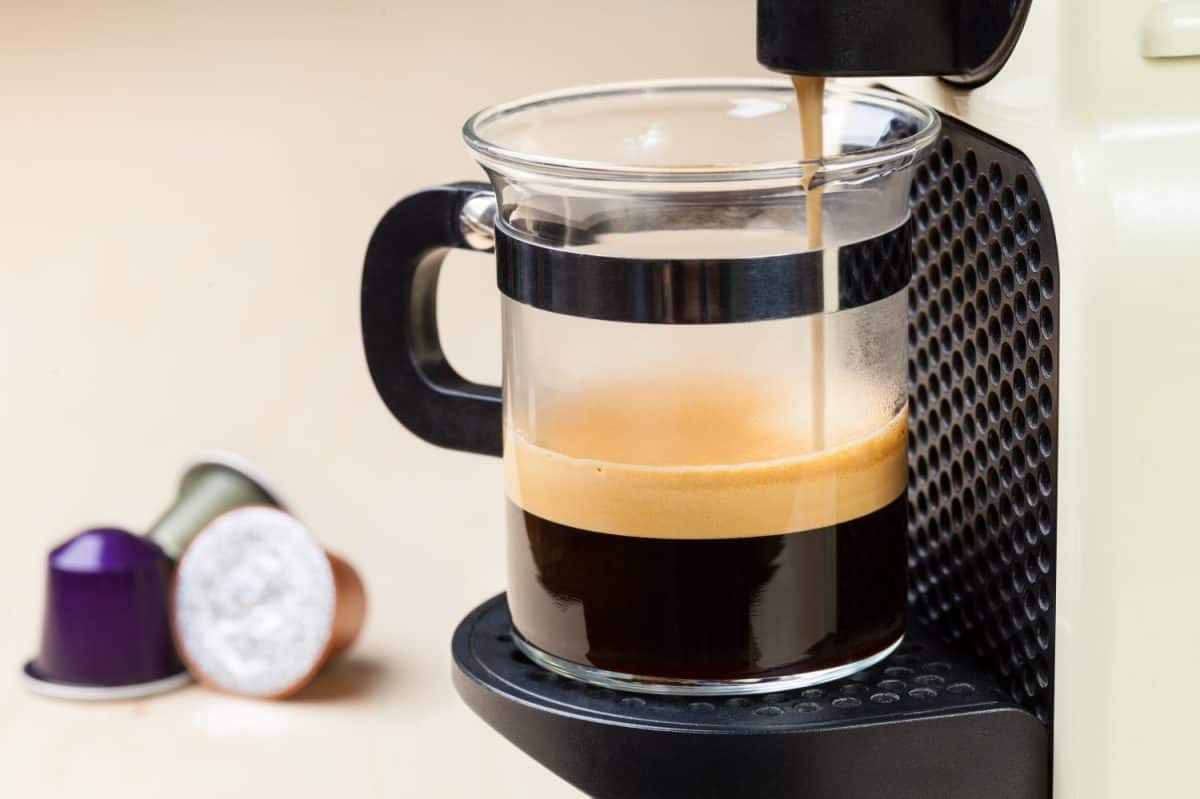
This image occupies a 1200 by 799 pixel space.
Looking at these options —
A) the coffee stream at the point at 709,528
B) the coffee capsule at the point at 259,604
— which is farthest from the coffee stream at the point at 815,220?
the coffee capsule at the point at 259,604

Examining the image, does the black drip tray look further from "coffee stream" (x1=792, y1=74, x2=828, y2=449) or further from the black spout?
the black spout

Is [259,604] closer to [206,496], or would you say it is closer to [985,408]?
[206,496]

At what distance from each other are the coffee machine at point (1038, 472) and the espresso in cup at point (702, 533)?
0.01 metres

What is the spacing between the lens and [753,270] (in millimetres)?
449

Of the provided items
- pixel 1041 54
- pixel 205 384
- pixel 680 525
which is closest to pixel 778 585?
pixel 680 525

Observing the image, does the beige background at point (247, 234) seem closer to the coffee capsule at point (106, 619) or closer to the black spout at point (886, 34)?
the coffee capsule at point (106, 619)

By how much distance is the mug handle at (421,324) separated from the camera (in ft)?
1.74

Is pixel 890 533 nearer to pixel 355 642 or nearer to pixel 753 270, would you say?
pixel 753 270

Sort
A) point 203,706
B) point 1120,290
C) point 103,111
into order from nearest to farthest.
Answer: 1. point 1120,290
2. point 203,706
3. point 103,111

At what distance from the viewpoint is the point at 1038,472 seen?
0.46 metres

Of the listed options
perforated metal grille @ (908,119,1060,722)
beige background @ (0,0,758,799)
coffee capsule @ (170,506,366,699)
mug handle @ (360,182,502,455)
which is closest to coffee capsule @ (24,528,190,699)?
coffee capsule @ (170,506,366,699)

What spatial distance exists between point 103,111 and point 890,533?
0.67 metres

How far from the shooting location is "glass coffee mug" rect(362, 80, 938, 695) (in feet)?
1.49

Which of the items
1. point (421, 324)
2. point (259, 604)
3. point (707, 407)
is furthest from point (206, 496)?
point (707, 407)
